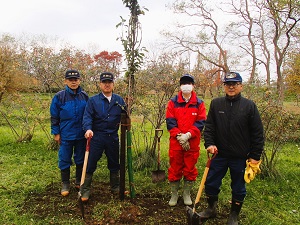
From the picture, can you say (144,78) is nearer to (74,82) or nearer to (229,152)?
(74,82)

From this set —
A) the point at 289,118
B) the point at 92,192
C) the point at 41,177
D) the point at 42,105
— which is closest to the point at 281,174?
the point at 289,118

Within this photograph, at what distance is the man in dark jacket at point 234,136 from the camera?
11.7ft

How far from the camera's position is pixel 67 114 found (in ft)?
14.5

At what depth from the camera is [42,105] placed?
7766mm

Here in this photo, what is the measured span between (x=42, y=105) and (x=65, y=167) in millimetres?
3754

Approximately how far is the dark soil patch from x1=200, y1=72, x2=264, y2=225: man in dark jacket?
0.52m

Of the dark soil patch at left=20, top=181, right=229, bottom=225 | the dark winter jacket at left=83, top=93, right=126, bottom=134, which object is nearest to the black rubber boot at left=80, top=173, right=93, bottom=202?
the dark soil patch at left=20, top=181, right=229, bottom=225

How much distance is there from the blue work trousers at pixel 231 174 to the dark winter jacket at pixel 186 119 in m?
0.52

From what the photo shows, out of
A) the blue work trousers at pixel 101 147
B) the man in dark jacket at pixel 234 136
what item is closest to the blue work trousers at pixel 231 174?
the man in dark jacket at pixel 234 136

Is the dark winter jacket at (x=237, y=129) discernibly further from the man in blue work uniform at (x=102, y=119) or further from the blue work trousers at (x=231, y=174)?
the man in blue work uniform at (x=102, y=119)

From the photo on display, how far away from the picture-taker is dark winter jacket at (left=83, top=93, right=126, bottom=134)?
4234 millimetres

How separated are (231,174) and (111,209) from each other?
71.0 inches

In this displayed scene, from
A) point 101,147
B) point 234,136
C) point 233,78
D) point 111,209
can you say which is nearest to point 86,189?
point 111,209

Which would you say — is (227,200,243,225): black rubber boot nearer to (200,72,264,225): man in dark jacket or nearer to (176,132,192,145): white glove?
(200,72,264,225): man in dark jacket
